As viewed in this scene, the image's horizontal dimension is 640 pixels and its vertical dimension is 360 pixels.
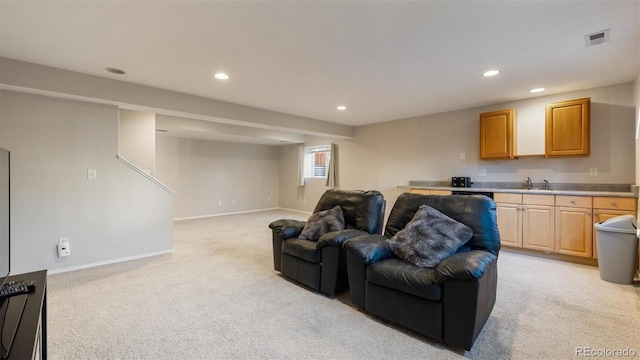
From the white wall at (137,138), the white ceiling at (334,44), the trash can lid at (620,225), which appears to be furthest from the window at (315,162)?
the trash can lid at (620,225)

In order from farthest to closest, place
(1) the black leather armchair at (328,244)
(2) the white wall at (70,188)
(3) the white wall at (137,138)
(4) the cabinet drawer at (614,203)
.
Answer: (3) the white wall at (137,138) < (4) the cabinet drawer at (614,203) < (2) the white wall at (70,188) < (1) the black leather armchair at (328,244)

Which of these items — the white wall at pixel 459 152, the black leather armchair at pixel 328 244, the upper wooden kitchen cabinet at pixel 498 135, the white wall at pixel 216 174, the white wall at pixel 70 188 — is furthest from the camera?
the white wall at pixel 216 174

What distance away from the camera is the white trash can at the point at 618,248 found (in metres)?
2.99

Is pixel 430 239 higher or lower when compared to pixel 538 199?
lower

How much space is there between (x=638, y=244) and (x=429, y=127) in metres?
3.22

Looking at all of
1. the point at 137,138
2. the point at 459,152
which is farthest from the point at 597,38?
the point at 137,138

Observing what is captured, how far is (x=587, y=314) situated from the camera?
7.80 feet

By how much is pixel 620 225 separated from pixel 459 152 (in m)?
2.34

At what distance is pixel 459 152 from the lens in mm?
5043

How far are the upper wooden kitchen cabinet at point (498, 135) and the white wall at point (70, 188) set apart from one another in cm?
508

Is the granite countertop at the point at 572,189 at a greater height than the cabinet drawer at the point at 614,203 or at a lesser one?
greater

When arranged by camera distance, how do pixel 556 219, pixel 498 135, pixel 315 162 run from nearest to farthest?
1. pixel 556 219
2. pixel 498 135
3. pixel 315 162

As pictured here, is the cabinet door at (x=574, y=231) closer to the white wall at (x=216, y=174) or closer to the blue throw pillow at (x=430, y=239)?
the blue throw pillow at (x=430, y=239)

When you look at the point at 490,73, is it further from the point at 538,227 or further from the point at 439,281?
the point at 439,281
